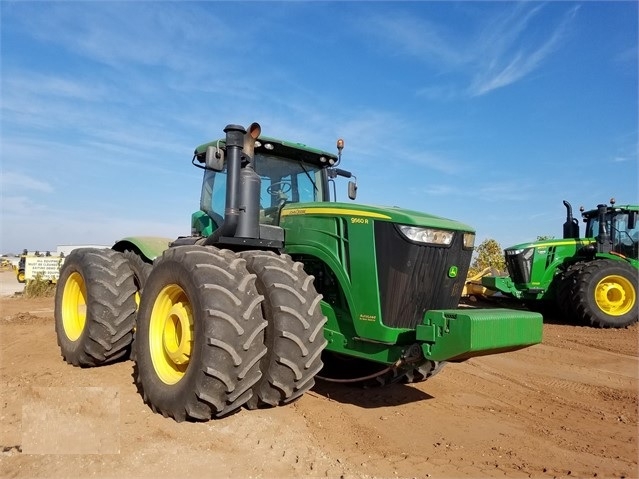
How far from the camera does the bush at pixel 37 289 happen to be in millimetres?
15180

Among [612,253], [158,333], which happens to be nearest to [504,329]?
[158,333]

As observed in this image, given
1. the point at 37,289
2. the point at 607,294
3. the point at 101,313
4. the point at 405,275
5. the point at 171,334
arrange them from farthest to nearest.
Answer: the point at 37,289
the point at 607,294
the point at 101,313
the point at 171,334
the point at 405,275

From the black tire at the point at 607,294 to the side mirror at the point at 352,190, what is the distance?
6.65m

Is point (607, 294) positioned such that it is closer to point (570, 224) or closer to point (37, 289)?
point (570, 224)

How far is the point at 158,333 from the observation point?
4.23 metres

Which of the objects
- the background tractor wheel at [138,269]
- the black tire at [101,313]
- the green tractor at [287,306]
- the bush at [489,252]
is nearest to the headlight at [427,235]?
the green tractor at [287,306]

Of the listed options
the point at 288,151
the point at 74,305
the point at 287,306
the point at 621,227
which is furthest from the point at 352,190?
the point at 621,227

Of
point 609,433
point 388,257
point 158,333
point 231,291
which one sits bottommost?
point 609,433

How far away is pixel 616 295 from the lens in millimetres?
10648

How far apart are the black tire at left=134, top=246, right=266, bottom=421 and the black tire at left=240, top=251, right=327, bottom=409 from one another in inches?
4.3

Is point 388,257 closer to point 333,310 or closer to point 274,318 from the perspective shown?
point 333,310

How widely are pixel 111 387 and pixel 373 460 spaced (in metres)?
2.43

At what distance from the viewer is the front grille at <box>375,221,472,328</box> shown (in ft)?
13.1

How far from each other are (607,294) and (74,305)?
9.95 m
